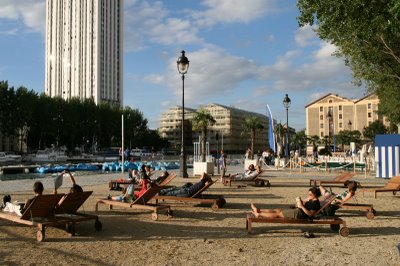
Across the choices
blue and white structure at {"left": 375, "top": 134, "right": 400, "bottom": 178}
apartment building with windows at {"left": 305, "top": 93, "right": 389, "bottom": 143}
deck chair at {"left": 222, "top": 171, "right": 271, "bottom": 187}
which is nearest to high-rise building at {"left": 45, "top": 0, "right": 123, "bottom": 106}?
apartment building with windows at {"left": 305, "top": 93, "right": 389, "bottom": 143}

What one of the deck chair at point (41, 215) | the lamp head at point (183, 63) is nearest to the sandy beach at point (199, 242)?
the deck chair at point (41, 215)

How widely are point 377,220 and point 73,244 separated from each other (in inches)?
265

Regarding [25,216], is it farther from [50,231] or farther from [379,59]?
[379,59]

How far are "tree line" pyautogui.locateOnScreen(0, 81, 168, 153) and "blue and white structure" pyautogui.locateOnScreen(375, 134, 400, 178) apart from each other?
198ft

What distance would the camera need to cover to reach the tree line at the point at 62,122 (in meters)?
70.0

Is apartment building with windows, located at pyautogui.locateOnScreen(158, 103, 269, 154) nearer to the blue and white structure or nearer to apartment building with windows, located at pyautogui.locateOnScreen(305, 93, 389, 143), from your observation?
apartment building with windows, located at pyautogui.locateOnScreen(305, 93, 389, 143)

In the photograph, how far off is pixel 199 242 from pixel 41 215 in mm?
3041

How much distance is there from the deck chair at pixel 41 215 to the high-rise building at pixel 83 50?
15926cm

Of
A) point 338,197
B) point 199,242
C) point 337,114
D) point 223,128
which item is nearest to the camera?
point 199,242

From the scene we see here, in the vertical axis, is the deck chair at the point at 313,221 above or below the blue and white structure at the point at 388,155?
below

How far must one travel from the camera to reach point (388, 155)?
22.2m

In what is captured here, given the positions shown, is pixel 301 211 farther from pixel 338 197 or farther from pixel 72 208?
pixel 72 208

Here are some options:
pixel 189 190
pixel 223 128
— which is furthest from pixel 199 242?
pixel 223 128

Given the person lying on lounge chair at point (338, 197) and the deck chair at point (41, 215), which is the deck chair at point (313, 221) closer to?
the person lying on lounge chair at point (338, 197)
